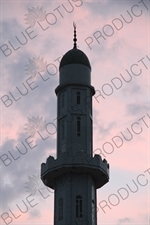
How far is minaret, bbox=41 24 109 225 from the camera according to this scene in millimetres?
52344

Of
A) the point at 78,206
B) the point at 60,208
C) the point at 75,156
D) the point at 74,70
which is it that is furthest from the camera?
the point at 74,70

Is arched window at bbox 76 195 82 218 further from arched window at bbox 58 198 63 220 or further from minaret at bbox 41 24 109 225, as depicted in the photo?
arched window at bbox 58 198 63 220

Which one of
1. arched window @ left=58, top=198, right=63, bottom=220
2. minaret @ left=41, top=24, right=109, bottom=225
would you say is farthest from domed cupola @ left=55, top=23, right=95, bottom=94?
arched window @ left=58, top=198, right=63, bottom=220

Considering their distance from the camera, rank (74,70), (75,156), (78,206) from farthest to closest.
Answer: (74,70) < (75,156) < (78,206)

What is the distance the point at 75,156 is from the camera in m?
52.9

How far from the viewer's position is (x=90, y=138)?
55812 mm

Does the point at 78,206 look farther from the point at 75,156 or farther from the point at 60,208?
the point at 75,156

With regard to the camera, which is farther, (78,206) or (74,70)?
(74,70)

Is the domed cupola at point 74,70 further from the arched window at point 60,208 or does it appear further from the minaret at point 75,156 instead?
the arched window at point 60,208

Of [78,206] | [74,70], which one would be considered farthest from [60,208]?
[74,70]

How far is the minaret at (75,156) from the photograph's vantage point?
52344mm

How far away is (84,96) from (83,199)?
34.8 feet

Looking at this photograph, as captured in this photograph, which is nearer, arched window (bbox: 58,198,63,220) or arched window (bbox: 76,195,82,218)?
arched window (bbox: 76,195,82,218)

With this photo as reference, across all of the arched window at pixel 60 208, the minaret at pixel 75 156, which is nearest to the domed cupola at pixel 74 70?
the minaret at pixel 75 156
